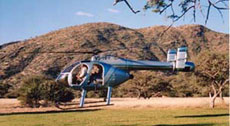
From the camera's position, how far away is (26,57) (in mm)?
140875

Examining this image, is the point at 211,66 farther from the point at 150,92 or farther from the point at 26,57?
the point at 26,57

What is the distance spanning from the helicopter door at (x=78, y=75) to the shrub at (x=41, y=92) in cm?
3304

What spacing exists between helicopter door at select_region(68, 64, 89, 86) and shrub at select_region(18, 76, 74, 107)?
108 feet

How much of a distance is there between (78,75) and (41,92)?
3931 cm

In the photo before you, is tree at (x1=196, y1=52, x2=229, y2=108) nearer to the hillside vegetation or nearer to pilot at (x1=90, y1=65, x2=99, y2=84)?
pilot at (x1=90, y1=65, x2=99, y2=84)

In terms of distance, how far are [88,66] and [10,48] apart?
140m

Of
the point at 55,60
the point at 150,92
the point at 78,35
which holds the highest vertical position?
the point at 78,35

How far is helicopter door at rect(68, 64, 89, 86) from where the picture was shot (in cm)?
1741

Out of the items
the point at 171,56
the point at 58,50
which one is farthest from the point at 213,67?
the point at 58,50

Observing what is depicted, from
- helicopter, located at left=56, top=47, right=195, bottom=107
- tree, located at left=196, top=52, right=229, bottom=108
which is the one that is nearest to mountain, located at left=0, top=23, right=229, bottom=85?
tree, located at left=196, top=52, right=229, bottom=108

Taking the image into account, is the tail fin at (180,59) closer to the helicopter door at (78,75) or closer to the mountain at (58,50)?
the helicopter door at (78,75)

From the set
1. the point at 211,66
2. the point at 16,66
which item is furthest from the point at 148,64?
the point at 16,66

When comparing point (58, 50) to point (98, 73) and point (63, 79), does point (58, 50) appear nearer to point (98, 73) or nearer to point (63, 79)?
point (63, 79)

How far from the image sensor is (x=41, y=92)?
183 ft
